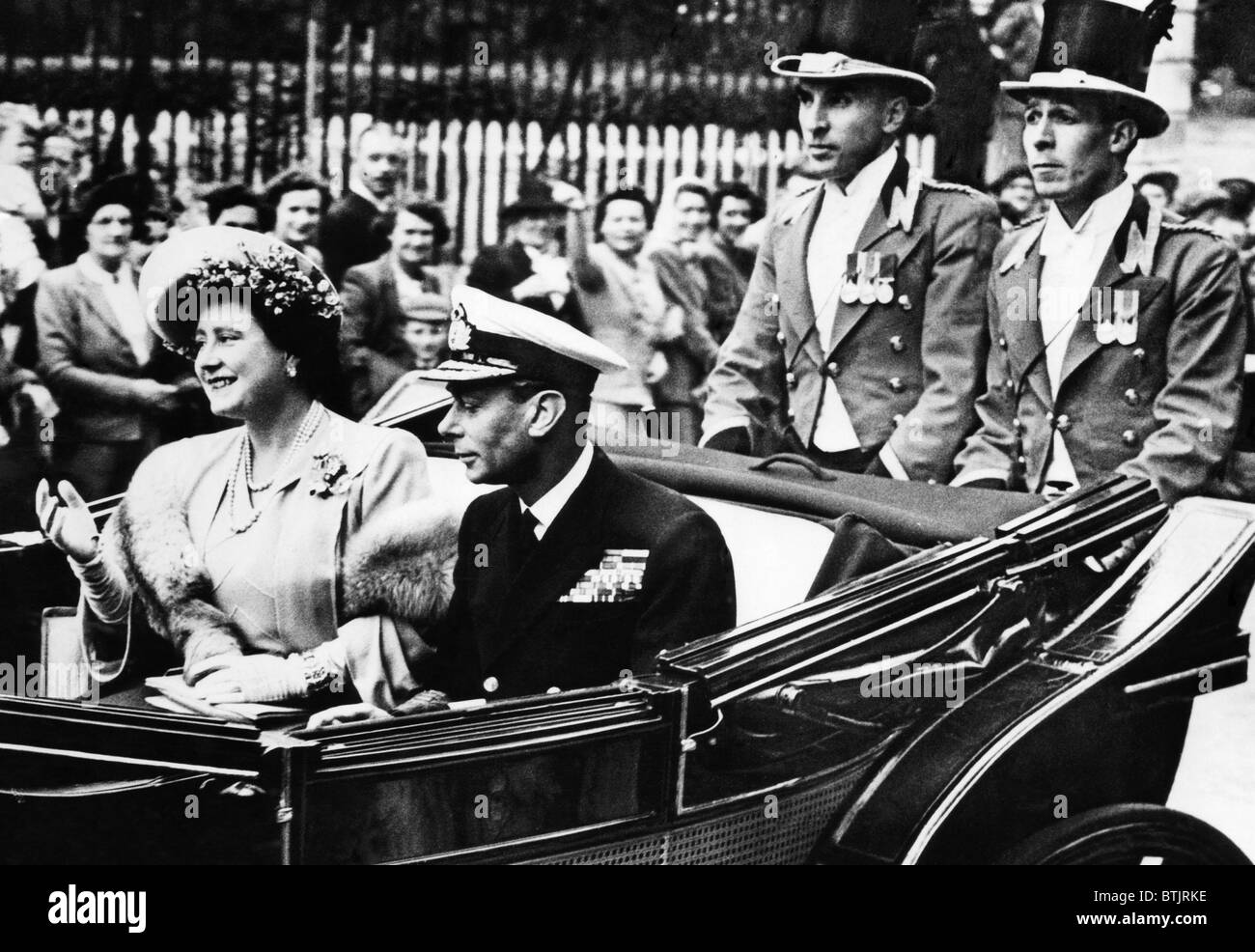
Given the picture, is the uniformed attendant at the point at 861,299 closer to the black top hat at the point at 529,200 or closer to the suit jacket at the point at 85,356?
the black top hat at the point at 529,200

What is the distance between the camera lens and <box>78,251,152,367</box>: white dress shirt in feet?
11.3

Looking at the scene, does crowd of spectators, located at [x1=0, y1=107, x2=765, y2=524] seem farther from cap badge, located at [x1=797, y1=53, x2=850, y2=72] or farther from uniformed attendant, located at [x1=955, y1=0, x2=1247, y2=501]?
uniformed attendant, located at [x1=955, y1=0, x2=1247, y2=501]

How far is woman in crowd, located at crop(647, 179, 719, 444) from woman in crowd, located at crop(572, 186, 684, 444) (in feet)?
0.10

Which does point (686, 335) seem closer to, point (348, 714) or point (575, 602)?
point (575, 602)

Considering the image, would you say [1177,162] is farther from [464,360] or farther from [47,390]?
[47,390]

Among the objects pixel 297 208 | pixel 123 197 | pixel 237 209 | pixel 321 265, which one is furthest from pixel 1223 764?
pixel 123 197

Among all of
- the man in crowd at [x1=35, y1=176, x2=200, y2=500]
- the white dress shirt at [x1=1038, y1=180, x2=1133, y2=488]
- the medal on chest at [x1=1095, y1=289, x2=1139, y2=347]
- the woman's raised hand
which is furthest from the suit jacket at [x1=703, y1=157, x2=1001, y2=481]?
the woman's raised hand

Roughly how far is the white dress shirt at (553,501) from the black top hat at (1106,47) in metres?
A: 1.34

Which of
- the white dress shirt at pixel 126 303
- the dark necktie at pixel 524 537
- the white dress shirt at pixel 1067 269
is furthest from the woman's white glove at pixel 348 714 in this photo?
the white dress shirt at pixel 1067 269

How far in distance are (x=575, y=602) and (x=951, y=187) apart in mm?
1317

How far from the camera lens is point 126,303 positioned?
3445mm

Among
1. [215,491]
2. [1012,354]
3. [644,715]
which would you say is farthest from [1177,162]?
[215,491]

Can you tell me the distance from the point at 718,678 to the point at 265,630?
0.94 meters
